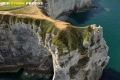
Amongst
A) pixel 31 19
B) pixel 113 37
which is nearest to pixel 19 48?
pixel 31 19

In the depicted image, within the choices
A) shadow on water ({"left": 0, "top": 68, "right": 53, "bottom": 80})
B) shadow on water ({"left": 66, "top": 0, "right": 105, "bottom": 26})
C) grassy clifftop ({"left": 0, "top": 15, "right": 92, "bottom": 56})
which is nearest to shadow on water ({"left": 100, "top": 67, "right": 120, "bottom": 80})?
grassy clifftop ({"left": 0, "top": 15, "right": 92, "bottom": 56})

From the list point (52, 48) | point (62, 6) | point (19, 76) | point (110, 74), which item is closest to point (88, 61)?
point (52, 48)

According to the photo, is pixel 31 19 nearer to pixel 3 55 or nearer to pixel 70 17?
pixel 3 55

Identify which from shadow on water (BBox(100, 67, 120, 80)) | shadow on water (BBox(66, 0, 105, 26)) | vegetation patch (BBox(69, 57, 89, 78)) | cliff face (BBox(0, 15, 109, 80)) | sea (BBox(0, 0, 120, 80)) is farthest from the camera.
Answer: shadow on water (BBox(66, 0, 105, 26))

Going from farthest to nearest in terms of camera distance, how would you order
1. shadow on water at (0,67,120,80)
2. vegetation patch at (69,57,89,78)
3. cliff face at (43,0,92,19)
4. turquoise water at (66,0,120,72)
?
cliff face at (43,0,92,19), turquoise water at (66,0,120,72), shadow on water at (0,67,120,80), vegetation patch at (69,57,89,78)

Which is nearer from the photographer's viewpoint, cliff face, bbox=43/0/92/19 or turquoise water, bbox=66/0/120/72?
turquoise water, bbox=66/0/120/72

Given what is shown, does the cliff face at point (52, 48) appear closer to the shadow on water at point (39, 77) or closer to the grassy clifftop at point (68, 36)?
the grassy clifftop at point (68, 36)

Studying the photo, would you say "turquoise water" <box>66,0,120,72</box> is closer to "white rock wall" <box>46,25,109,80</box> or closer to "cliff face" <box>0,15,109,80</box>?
"white rock wall" <box>46,25,109,80</box>

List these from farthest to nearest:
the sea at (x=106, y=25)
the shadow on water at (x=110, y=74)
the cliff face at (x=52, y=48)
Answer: the sea at (x=106, y=25) → the shadow on water at (x=110, y=74) → the cliff face at (x=52, y=48)

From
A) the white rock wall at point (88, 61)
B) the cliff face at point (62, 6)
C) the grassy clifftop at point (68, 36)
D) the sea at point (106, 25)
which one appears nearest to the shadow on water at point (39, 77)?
the sea at point (106, 25)
